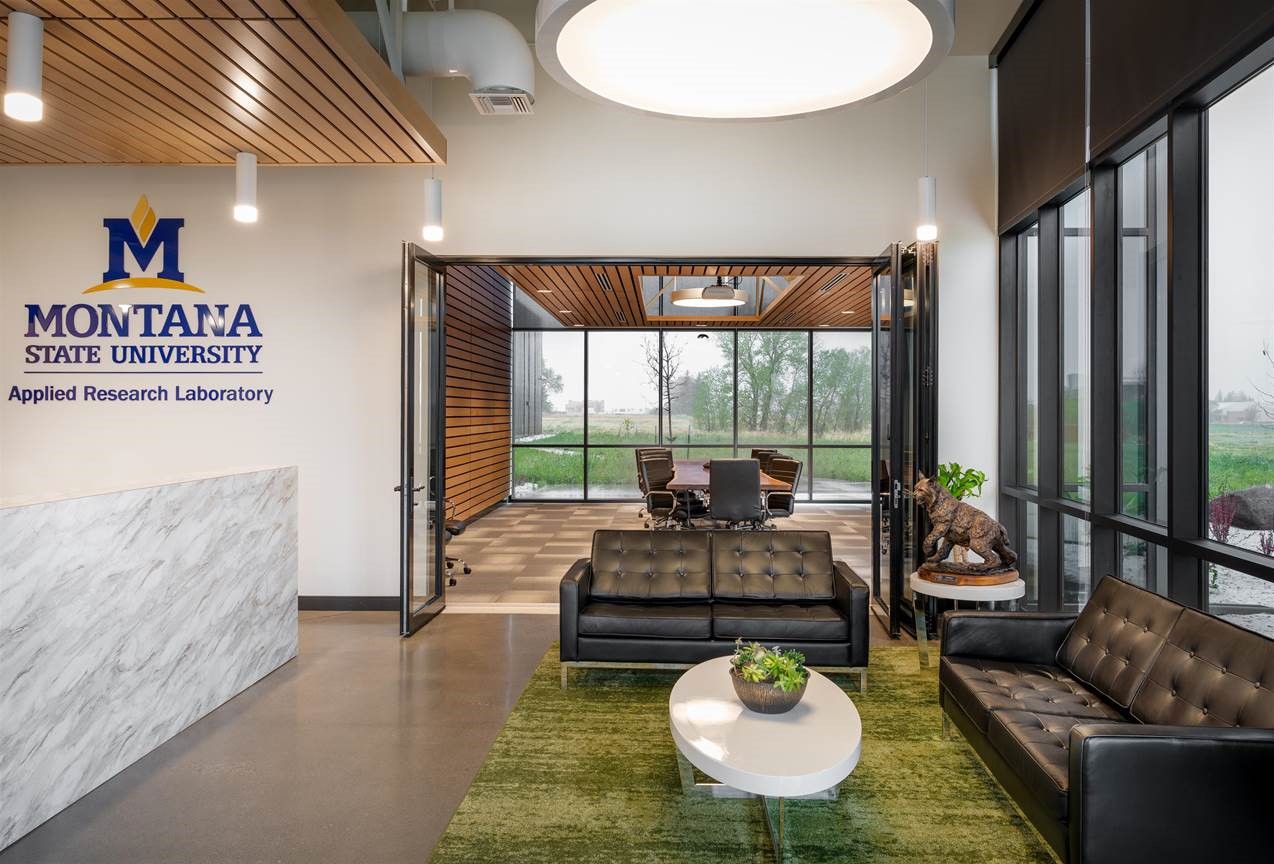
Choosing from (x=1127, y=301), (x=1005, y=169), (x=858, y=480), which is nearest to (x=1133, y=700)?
(x=1127, y=301)

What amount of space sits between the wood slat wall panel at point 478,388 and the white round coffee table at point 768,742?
630cm

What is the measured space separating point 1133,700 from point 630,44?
286 centimetres

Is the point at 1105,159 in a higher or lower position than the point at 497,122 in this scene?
lower

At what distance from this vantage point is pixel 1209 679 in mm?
2391

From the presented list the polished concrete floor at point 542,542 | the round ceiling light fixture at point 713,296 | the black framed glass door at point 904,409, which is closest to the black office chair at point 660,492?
the polished concrete floor at point 542,542

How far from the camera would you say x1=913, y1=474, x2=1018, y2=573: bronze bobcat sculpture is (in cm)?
406

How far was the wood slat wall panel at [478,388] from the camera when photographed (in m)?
8.96

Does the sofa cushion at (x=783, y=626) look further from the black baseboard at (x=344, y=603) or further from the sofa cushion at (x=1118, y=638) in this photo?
the black baseboard at (x=344, y=603)

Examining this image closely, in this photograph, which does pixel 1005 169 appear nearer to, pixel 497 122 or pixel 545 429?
pixel 497 122

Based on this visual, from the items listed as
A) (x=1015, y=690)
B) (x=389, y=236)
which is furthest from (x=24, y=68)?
(x=1015, y=690)

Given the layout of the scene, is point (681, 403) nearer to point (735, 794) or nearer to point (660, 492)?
point (660, 492)

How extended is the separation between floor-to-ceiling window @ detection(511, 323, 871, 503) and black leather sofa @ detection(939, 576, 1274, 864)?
8.95 metres

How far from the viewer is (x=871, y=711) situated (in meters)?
3.64

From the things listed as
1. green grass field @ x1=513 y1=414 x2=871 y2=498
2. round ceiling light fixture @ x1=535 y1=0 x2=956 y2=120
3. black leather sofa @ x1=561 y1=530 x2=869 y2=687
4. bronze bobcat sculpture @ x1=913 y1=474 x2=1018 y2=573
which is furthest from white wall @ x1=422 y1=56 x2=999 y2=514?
green grass field @ x1=513 y1=414 x2=871 y2=498
